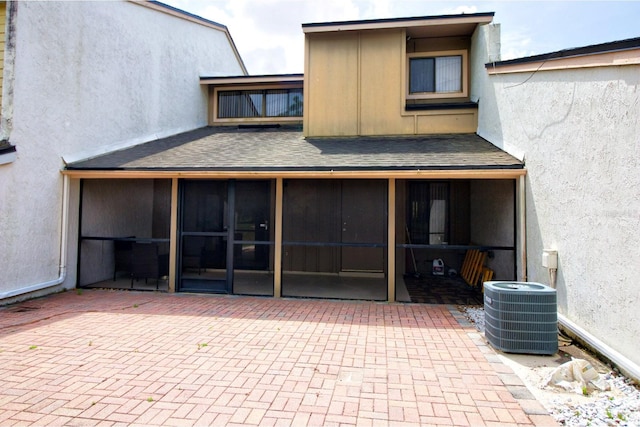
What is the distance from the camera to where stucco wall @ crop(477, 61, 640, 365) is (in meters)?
3.42

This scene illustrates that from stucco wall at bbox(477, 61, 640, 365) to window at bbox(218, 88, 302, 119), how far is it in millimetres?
6871

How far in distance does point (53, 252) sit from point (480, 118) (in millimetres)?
9526

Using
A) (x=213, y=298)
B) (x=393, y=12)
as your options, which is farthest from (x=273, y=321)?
(x=393, y=12)

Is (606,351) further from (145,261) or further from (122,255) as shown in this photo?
(122,255)

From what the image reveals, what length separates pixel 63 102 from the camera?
6.78 meters

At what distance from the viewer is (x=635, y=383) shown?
3260 mm

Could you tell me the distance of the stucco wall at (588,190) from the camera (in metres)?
3.42

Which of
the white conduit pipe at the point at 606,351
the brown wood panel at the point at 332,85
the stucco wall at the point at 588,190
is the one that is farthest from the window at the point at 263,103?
the white conduit pipe at the point at 606,351

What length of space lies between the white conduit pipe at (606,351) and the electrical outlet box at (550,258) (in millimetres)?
688

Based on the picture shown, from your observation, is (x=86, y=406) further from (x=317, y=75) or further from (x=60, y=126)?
(x=317, y=75)

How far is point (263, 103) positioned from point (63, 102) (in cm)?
569

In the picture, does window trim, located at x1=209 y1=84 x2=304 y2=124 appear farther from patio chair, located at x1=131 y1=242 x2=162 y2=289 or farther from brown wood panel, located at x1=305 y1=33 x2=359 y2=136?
patio chair, located at x1=131 y1=242 x2=162 y2=289

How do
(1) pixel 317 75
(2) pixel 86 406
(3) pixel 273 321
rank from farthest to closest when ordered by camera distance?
(1) pixel 317 75
(3) pixel 273 321
(2) pixel 86 406

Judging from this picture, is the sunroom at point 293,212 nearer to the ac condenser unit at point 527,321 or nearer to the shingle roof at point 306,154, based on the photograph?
the shingle roof at point 306,154
